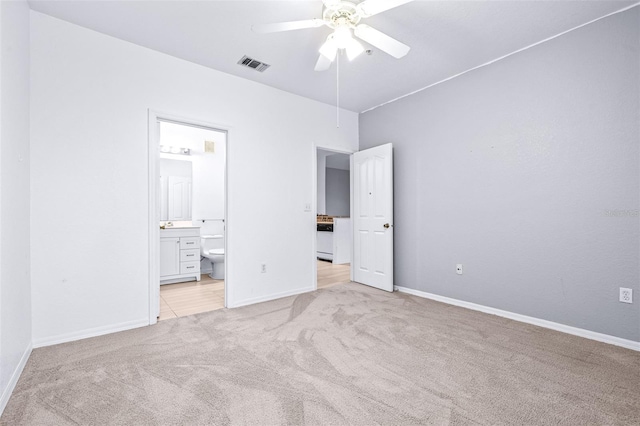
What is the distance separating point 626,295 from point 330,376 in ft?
7.74

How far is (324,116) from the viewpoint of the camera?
424 centimetres

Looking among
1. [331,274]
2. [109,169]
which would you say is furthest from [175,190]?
[331,274]

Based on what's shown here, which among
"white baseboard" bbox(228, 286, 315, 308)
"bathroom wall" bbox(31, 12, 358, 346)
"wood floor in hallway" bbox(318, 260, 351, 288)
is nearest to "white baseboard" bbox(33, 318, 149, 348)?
"bathroom wall" bbox(31, 12, 358, 346)

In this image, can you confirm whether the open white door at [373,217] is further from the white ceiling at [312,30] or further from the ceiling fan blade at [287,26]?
the ceiling fan blade at [287,26]

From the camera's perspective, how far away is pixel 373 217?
4219mm

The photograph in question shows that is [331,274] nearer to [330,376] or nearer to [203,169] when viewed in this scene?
[203,169]

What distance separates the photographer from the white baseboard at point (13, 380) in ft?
5.27

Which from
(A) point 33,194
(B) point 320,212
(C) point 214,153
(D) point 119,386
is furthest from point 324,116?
(B) point 320,212

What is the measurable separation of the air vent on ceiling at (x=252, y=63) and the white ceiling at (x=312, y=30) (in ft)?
0.23

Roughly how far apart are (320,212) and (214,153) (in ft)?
12.1

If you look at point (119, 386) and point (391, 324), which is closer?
point (119, 386)

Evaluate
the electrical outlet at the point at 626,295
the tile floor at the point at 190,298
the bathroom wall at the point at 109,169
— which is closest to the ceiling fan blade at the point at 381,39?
the bathroom wall at the point at 109,169

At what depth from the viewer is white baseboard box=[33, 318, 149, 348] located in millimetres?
2367

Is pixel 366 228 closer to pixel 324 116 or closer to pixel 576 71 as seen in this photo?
pixel 324 116
